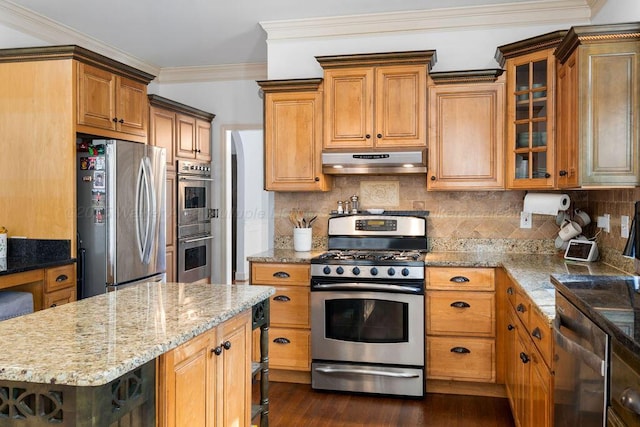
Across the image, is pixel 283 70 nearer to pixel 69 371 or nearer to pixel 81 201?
pixel 81 201

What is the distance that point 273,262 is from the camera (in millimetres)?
3865

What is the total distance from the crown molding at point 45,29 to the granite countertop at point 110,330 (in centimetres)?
275

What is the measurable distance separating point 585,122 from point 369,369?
6.78 ft

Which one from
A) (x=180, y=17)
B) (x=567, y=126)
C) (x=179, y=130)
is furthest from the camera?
(x=179, y=130)

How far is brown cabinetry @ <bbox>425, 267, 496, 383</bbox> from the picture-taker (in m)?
3.60

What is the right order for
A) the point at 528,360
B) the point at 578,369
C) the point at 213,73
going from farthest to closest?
1. the point at 213,73
2. the point at 528,360
3. the point at 578,369

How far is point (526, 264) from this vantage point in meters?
3.42

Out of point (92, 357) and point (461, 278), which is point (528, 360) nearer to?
point (461, 278)

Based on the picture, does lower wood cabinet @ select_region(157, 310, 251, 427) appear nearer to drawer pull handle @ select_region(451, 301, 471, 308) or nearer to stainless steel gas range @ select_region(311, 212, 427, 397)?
stainless steel gas range @ select_region(311, 212, 427, 397)

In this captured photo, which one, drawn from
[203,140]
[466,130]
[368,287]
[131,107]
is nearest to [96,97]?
[131,107]

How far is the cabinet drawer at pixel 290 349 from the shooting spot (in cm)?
384

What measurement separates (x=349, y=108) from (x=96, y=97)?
74.0 inches

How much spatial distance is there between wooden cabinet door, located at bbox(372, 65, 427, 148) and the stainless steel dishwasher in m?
2.14

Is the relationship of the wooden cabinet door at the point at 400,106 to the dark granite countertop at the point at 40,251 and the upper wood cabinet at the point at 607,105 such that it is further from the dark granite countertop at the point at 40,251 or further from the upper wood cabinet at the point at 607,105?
the dark granite countertop at the point at 40,251
